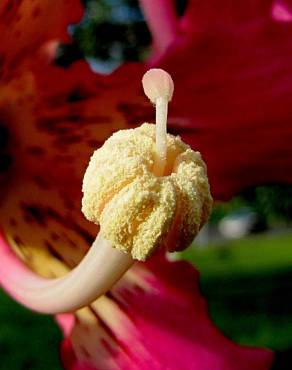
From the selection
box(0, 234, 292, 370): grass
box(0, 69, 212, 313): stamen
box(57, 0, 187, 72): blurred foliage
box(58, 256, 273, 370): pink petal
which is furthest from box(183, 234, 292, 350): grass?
box(0, 69, 212, 313): stamen

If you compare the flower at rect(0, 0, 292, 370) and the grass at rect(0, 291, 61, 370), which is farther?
the grass at rect(0, 291, 61, 370)

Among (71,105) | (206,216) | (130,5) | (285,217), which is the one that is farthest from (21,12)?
(285,217)

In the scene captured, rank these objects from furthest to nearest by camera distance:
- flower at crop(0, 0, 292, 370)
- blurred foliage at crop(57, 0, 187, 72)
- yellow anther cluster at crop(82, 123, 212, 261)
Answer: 1. blurred foliage at crop(57, 0, 187, 72)
2. flower at crop(0, 0, 292, 370)
3. yellow anther cluster at crop(82, 123, 212, 261)

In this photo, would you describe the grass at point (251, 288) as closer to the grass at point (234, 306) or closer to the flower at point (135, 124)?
the grass at point (234, 306)

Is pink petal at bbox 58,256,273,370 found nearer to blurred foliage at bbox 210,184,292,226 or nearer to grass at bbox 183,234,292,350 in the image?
grass at bbox 183,234,292,350

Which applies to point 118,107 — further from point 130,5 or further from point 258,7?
point 130,5

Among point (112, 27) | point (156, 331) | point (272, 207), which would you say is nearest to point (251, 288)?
point (272, 207)
